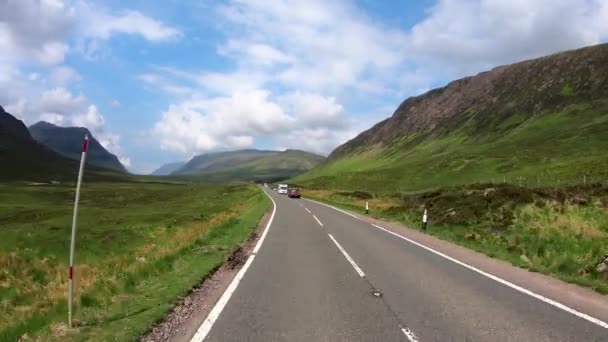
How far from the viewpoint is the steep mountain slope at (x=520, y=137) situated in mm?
88312

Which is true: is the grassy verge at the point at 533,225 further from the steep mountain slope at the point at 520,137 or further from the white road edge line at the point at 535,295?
the steep mountain slope at the point at 520,137

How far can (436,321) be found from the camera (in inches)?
309

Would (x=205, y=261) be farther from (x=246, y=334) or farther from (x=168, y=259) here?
(x=246, y=334)

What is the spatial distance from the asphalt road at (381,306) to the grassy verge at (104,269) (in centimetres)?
152

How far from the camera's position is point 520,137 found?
419ft

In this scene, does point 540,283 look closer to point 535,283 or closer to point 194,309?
point 535,283

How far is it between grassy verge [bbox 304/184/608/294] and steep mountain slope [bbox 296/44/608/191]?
3005 cm

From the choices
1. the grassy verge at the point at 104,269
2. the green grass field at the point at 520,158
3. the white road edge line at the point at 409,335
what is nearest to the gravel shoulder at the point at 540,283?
the white road edge line at the point at 409,335

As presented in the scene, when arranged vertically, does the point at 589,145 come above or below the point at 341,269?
above

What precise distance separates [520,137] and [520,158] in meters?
35.3

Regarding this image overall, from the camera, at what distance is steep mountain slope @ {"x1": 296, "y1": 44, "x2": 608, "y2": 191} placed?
3477 inches

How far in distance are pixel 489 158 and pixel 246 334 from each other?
332 feet

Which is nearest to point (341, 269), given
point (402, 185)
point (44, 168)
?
point (402, 185)

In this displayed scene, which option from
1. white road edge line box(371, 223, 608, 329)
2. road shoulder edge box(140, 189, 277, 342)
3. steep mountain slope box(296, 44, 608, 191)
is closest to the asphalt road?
white road edge line box(371, 223, 608, 329)
